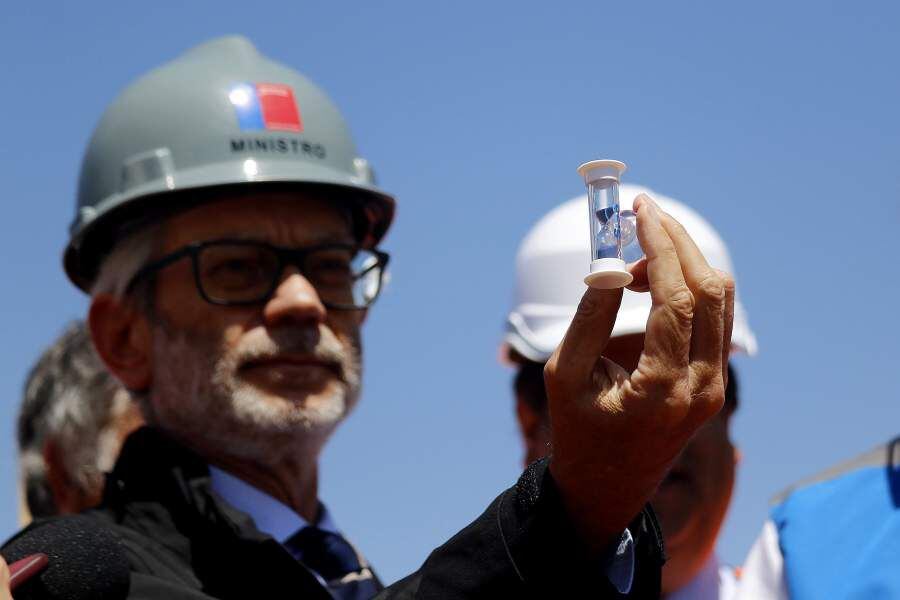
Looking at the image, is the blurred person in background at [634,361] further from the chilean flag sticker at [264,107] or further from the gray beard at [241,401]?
the chilean flag sticker at [264,107]

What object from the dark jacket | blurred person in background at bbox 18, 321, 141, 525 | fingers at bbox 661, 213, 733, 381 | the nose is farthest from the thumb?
blurred person in background at bbox 18, 321, 141, 525

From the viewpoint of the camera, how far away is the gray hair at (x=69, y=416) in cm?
517

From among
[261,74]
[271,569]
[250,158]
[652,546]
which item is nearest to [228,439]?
[271,569]

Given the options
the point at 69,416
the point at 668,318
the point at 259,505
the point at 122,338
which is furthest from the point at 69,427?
the point at 668,318

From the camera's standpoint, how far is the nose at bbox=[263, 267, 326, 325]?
13.3 ft

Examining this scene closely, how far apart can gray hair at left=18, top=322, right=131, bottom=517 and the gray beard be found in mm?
1056

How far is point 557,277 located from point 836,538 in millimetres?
1938

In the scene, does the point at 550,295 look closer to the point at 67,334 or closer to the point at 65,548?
the point at 67,334

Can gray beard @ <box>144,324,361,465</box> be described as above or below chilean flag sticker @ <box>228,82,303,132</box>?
below

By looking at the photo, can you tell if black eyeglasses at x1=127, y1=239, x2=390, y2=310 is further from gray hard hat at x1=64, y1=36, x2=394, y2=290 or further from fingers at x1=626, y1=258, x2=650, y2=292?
fingers at x1=626, y1=258, x2=650, y2=292

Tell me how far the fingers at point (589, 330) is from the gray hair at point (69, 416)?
307 cm

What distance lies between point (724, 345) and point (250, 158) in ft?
7.87

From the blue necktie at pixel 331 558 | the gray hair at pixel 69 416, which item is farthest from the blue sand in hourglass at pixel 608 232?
the gray hair at pixel 69 416

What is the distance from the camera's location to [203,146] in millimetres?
4477
